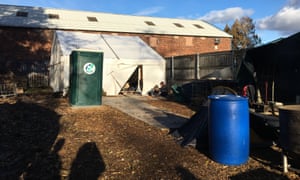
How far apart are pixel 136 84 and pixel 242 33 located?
28430mm

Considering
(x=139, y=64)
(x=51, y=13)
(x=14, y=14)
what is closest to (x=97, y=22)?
(x=51, y=13)

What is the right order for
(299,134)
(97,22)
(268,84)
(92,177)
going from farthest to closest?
1. (97,22)
2. (268,84)
3. (92,177)
4. (299,134)

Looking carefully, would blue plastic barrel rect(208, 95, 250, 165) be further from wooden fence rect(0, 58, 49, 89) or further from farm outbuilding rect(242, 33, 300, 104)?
wooden fence rect(0, 58, 49, 89)

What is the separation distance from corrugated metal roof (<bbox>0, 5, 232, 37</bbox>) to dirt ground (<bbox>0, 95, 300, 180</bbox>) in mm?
17334

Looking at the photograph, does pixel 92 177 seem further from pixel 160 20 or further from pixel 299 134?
pixel 160 20

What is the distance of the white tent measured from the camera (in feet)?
47.2

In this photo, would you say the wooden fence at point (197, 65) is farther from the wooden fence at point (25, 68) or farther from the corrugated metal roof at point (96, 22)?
the corrugated metal roof at point (96, 22)

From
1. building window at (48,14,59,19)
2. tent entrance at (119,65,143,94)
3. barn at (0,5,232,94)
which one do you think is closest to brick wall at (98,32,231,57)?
barn at (0,5,232,94)

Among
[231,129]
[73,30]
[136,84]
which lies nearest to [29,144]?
[231,129]

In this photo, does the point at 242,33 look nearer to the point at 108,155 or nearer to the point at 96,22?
the point at 96,22

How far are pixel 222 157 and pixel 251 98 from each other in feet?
14.8

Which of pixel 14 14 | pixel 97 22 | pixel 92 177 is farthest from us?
pixel 97 22

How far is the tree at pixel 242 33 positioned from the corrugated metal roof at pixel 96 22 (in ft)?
32.2

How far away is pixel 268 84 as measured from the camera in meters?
8.01
